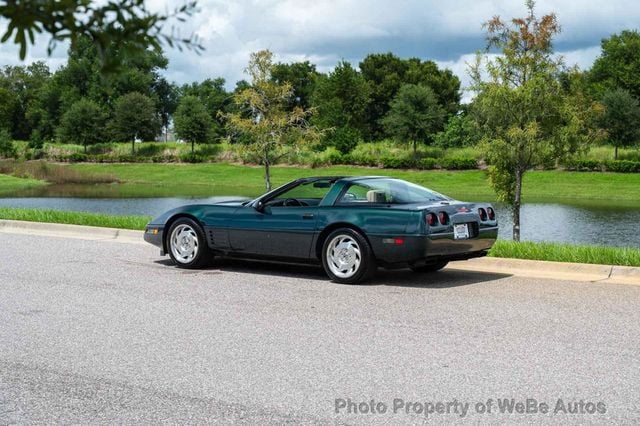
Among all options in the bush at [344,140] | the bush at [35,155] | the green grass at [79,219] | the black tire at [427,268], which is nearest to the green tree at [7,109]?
the bush at [35,155]

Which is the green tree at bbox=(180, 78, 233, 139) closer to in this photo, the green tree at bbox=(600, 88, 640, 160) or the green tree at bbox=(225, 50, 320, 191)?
the green tree at bbox=(600, 88, 640, 160)

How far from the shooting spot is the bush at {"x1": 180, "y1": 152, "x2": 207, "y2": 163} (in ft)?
235

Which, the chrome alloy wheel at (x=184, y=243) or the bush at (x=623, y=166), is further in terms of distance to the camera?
the bush at (x=623, y=166)

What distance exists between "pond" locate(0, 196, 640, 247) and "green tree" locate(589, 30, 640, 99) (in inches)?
1868

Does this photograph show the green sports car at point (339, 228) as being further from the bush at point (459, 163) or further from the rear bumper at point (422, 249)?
the bush at point (459, 163)

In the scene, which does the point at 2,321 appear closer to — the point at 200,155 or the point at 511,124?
the point at 511,124

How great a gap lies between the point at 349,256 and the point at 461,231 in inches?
54.7

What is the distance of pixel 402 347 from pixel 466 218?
12.6 feet

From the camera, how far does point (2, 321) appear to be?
309 inches

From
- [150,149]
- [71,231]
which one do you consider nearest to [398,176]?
[150,149]

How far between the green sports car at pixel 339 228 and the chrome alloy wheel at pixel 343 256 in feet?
0.04

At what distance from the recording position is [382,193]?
10.6 metres

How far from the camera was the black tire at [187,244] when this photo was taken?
37.9 ft

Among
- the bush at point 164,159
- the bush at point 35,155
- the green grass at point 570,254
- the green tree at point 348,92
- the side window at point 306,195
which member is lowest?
the green grass at point 570,254
